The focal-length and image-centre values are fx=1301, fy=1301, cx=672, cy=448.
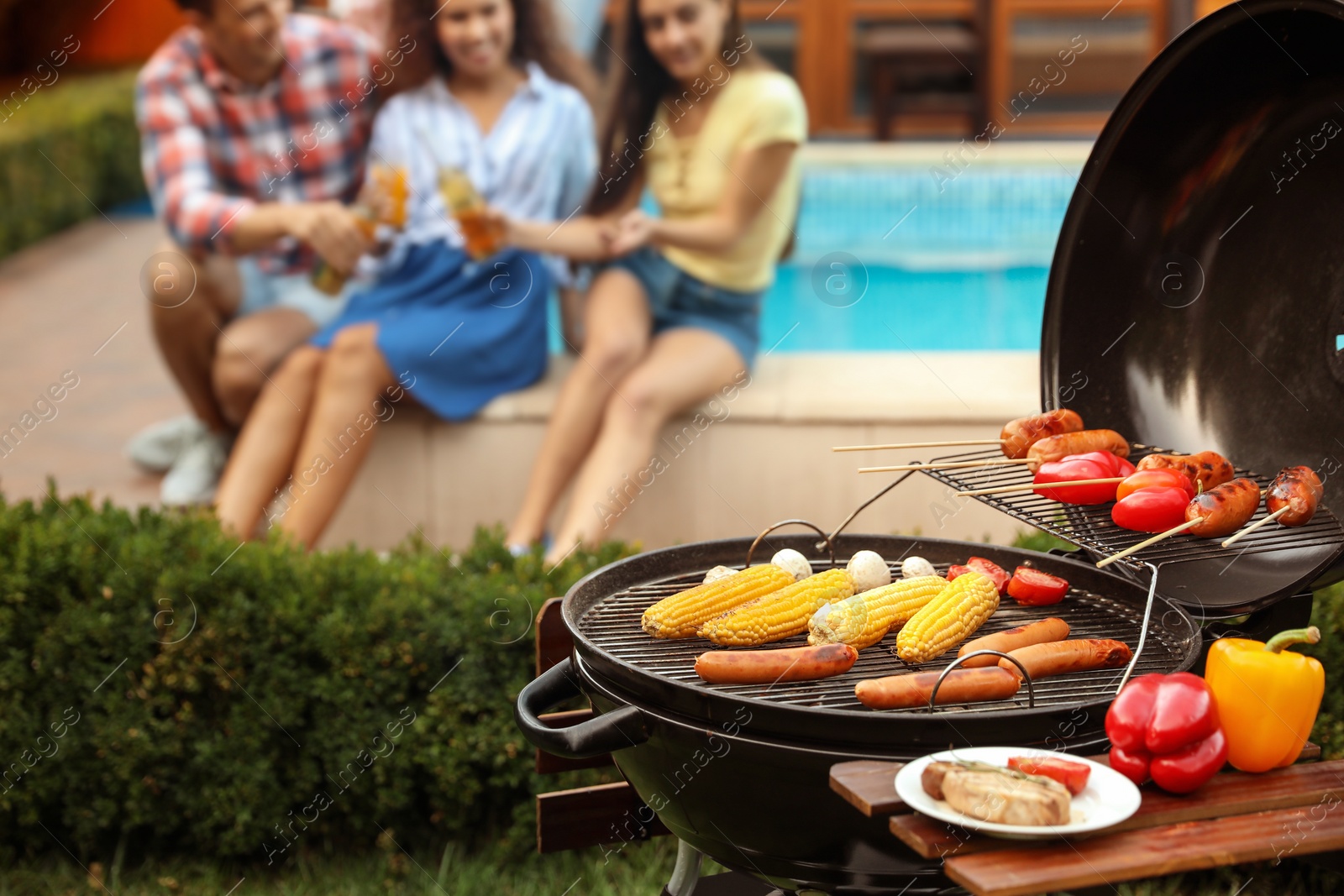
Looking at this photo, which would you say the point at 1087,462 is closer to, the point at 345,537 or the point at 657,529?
the point at 657,529

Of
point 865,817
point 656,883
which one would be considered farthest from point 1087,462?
point 656,883

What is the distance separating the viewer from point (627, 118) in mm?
5258

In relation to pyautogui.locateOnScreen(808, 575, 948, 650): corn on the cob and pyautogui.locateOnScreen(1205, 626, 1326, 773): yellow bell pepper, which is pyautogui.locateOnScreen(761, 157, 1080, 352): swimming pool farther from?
pyautogui.locateOnScreen(1205, 626, 1326, 773): yellow bell pepper

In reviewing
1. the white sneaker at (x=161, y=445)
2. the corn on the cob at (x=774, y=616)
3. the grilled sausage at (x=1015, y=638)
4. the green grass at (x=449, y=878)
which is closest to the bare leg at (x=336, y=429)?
the white sneaker at (x=161, y=445)

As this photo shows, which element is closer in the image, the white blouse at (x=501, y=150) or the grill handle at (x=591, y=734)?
the grill handle at (x=591, y=734)

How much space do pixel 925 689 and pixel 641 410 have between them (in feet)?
10.4

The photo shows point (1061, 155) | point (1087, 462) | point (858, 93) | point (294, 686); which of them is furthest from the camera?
point (858, 93)

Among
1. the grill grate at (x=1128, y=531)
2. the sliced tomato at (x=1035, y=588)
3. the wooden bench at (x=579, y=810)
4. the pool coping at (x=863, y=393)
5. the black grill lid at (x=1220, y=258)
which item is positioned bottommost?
the pool coping at (x=863, y=393)

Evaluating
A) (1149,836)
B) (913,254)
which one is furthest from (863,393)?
(913,254)

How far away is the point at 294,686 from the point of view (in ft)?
11.2

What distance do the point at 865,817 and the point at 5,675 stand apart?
257 cm

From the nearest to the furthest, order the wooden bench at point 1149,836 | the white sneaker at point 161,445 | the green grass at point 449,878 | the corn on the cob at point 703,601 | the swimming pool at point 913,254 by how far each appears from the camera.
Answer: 1. the wooden bench at point 1149,836
2. the corn on the cob at point 703,601
3. the green grass at point 449,878
4. the white sneaker at point 161,445
5. the swimming pool at point 913,254

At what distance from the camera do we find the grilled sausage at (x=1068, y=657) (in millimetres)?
1963

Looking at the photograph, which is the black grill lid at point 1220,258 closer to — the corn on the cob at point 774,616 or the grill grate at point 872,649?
the grill grate at point 872,649
